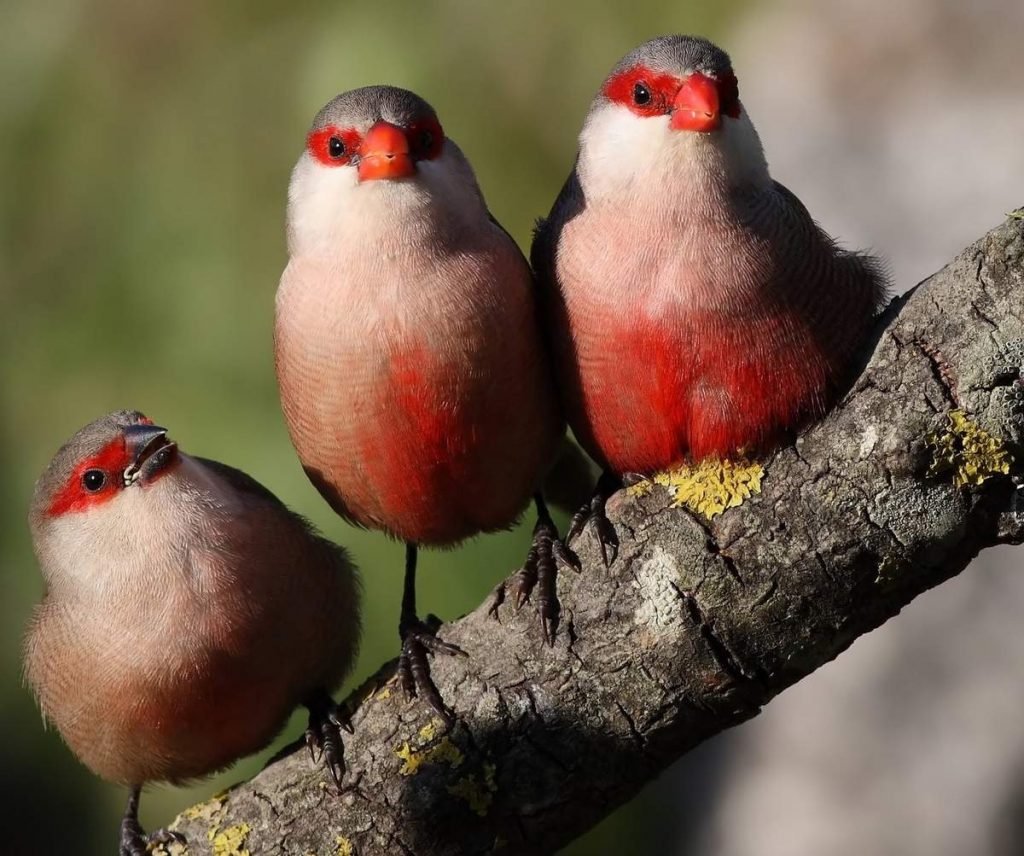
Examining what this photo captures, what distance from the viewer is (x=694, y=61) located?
317 centimetres

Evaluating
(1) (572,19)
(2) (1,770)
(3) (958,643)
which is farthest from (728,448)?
(2) (1,770)

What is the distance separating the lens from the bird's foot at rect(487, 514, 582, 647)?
305 cm

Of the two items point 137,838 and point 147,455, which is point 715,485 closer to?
point 147,455

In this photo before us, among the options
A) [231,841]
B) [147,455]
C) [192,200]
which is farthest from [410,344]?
[192,200]

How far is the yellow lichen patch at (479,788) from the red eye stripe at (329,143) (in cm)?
149

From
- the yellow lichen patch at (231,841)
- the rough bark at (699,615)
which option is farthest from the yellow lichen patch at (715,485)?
the yellow lichen patch at (231,841)

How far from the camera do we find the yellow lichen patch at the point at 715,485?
2.88 m

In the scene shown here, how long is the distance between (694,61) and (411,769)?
1726mm

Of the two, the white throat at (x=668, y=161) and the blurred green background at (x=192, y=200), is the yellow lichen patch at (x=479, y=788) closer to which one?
the white throat at (x=668, y=161)

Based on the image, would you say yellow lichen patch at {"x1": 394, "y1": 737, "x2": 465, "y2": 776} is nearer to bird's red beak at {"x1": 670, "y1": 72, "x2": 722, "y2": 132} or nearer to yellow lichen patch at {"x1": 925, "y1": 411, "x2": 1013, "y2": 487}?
yellow lichen patch at {"x1": 925, "y1": 411, "x2": 1013, "y2": 487}

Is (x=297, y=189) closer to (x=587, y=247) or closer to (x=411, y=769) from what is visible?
(x=587, y=247)

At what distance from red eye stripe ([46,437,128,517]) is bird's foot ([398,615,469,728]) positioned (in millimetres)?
875

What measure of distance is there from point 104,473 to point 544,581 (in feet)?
4.05

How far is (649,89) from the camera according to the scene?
3197 mm
